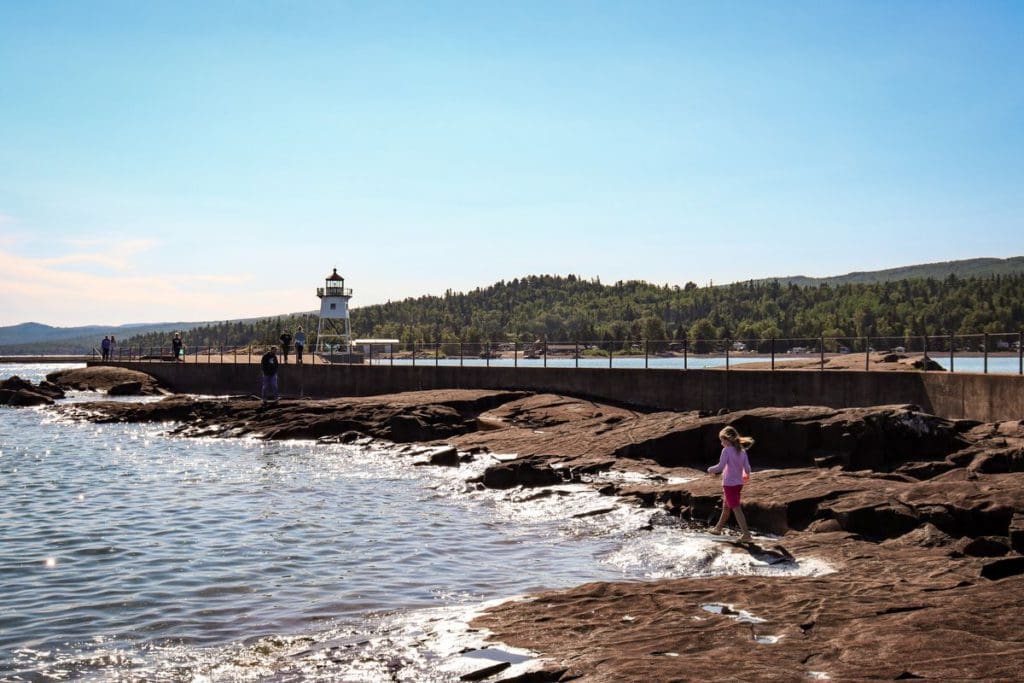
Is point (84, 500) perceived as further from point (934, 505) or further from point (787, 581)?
point (934, 505)

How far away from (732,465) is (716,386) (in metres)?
15.1

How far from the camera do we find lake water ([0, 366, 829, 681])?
9.21 m

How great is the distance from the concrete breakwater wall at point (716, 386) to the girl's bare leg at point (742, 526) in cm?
982

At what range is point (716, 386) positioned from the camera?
95.0 feet

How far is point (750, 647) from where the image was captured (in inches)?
325

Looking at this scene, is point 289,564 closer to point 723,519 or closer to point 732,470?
point 723,519

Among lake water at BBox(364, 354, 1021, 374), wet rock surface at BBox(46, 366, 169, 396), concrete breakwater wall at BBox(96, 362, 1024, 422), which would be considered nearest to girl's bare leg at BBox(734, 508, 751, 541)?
concrete breakwater wall at BBox(96, 362, 1024, 422)

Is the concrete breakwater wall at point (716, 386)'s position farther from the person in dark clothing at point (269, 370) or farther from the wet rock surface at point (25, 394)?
the wet rock surface at point (25, 394)

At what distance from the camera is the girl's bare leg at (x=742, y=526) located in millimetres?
13380

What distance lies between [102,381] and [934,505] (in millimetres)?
57100

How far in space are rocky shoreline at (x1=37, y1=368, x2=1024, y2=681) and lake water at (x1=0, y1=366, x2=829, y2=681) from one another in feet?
3.05

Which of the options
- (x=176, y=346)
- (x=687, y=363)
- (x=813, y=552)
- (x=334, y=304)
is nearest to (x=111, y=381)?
(x=176, y=346)

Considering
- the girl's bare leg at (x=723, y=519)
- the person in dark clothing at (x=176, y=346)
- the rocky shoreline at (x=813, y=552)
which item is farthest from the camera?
the person in dark clothing at (x=176, y=346)

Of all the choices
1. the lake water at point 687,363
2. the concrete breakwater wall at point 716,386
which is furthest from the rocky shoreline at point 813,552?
the lake water at point 687,363
